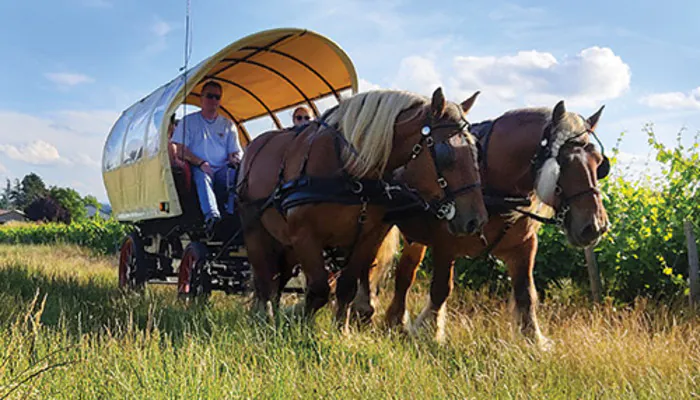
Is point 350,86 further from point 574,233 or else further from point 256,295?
point 574,233

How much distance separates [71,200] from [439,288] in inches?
2611

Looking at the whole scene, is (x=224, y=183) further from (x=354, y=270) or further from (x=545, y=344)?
(x=545, y=344)

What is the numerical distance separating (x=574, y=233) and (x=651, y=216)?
8.83 ft

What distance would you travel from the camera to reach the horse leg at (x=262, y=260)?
16.0 feet

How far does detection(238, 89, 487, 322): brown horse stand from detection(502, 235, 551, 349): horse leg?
0.58 meters

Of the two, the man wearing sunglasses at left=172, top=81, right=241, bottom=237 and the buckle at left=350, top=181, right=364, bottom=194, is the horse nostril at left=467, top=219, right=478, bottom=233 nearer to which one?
the buckle at left=350, top=181, right=364, bottom=194

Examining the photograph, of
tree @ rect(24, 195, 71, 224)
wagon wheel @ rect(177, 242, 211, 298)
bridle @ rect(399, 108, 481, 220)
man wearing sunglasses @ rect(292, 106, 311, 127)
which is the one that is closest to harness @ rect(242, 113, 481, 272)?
bridle @ rect(399, 108, 481, 220)

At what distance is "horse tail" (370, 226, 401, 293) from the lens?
476cm

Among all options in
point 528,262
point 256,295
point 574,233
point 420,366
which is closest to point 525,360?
point 420,366

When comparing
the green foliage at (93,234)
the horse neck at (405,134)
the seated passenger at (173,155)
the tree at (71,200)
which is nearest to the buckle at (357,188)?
the horse neck at (405,134)

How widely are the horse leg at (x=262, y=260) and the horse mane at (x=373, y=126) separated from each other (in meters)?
1.25

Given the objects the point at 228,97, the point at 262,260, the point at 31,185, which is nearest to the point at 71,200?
the point at 31,185

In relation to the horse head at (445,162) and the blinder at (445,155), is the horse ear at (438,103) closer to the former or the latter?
the horse head at (445,162)

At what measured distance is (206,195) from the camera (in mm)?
5344
